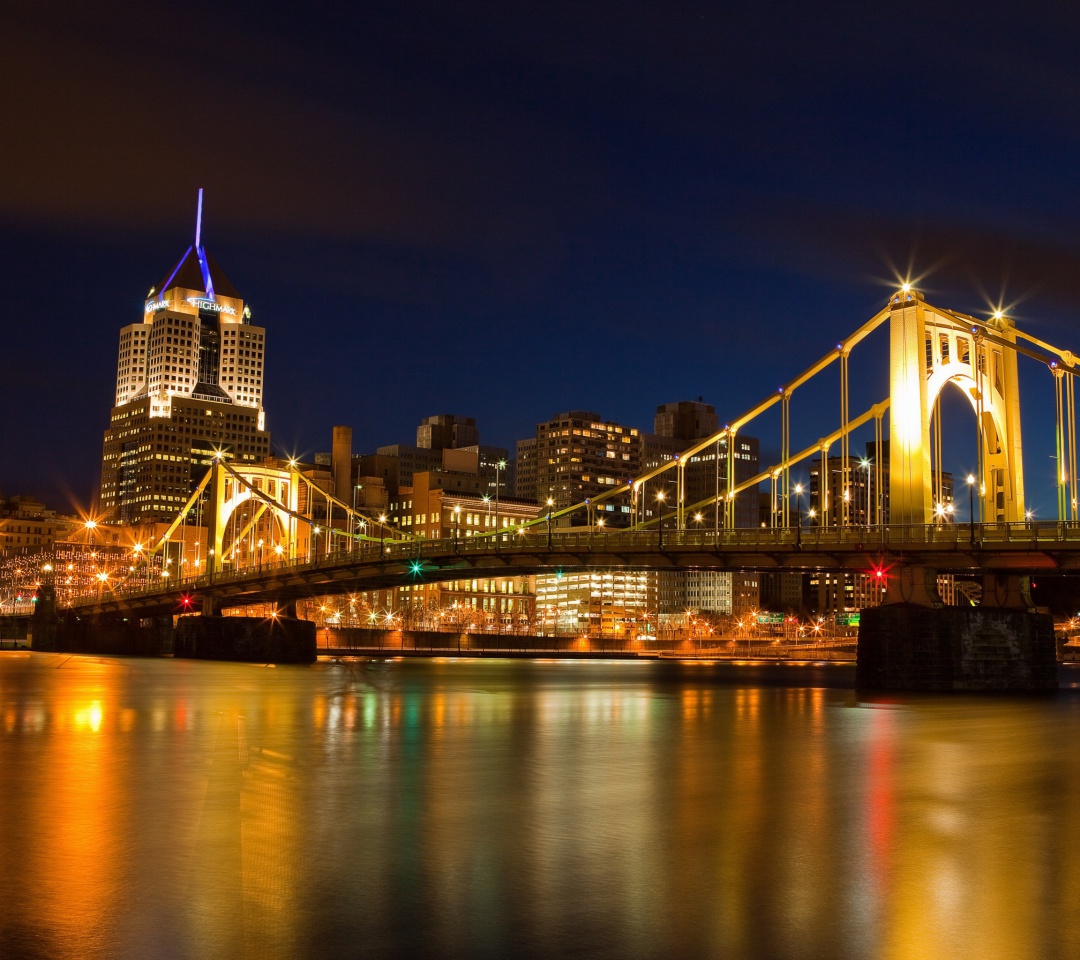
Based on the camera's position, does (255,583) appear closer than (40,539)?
Yes

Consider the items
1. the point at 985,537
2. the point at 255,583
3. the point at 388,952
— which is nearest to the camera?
the point at 388,952

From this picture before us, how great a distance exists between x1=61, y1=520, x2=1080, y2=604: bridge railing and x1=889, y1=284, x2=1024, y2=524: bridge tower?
63.6 inches

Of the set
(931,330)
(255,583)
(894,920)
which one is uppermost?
(931,330)

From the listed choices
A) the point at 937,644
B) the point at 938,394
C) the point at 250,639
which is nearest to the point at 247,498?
the point at 250,639

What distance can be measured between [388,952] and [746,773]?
48.2ft

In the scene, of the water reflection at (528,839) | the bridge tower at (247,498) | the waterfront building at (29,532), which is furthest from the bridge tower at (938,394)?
the waterfront building at (29,532)

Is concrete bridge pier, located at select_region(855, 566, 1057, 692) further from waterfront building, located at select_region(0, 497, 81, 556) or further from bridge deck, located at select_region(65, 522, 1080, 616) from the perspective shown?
waterfront building, located at select_region(0, 497, 81, 556)

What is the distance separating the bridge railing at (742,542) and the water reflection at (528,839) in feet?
52.8

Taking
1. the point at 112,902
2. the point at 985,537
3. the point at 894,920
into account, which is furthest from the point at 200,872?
the point at 985,537

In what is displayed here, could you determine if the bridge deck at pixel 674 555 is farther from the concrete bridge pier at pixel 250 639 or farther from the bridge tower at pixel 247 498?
the bridge tower at pixel 247 498

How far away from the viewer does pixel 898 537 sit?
172 feet

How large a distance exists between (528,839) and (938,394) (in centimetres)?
4649

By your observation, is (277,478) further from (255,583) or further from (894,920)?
(894,920)

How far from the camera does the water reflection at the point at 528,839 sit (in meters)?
11.4
